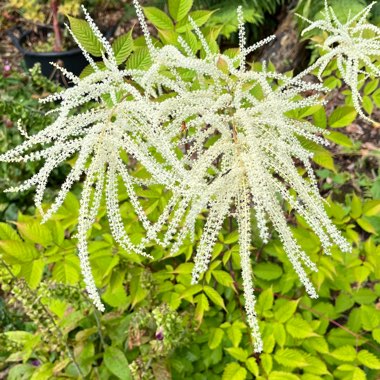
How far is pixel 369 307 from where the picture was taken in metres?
2.24

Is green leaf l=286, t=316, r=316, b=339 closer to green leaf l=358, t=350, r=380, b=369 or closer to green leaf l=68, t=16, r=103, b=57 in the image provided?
green leaf l=358, t=350, r=380, b=369

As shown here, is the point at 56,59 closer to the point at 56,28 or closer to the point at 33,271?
the point at 56,28

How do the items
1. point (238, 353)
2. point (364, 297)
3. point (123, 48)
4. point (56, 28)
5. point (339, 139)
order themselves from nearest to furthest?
point (123, 48) → point (238, 353) → point (339, 139) → point (364, 297) → point (56, 28)

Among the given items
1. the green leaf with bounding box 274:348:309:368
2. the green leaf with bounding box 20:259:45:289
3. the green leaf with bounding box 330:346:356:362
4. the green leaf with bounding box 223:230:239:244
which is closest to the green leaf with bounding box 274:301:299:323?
the green leaf with bounding box 274:348:309:368

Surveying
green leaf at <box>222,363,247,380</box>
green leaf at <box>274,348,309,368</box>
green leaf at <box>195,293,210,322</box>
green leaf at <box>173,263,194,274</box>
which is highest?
green leaf at <box>173,263,194,274</box>

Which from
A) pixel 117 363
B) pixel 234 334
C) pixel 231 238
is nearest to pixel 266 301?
pixel 234 334

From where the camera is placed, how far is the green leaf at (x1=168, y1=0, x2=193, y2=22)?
2.09 meters

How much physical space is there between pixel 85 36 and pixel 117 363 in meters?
1.41

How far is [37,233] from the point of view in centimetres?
199

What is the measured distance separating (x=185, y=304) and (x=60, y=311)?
636 mm

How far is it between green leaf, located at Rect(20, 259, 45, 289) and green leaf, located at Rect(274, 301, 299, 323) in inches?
37.6

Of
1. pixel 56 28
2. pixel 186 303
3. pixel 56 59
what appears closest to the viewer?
pixel 186 303

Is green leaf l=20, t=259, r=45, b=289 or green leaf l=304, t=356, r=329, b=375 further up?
green leaf l=20, t=259, r=45, b=289

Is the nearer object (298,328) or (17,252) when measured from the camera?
(17,252)
